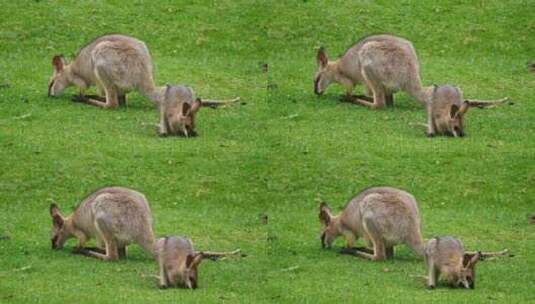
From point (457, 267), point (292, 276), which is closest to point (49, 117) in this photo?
point (292, 276)

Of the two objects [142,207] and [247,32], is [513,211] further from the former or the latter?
[247,32]

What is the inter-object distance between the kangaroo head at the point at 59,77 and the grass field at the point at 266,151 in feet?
0.60

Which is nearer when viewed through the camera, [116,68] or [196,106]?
[196,106]

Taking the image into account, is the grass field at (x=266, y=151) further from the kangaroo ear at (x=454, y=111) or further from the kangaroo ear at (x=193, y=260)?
the kangaroo ear at (x=454, y=111)

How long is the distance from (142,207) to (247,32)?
402 inches

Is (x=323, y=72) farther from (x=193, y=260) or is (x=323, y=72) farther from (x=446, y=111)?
(x=193, y=260)

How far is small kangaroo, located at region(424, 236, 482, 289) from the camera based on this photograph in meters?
23.1

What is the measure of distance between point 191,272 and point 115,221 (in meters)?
1.97

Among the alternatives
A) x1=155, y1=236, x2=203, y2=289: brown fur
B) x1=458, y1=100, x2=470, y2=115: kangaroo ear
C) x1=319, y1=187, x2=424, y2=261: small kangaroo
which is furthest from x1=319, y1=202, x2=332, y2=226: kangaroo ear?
x1=155, y1=236, x2=203, y2=289: brown fur

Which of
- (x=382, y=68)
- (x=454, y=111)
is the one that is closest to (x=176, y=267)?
(x=454, y=111)

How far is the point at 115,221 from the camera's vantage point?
2461cm

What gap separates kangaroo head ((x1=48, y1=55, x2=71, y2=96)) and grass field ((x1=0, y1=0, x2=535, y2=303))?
0.60 ft

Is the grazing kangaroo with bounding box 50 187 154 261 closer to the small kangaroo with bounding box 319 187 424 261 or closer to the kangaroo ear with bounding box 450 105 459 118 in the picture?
the small kangaroo with bounding box 319 187 424 261

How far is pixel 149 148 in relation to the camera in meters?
28.7
